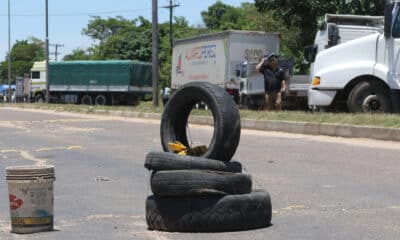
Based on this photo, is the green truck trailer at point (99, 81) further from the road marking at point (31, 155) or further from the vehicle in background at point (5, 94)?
the road marking at point (31, 155)

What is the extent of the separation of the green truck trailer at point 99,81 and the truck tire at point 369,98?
106 feet

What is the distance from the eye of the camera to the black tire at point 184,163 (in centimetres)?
604

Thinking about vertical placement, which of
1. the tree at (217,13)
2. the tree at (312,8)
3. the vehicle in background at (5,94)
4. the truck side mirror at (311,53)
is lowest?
the vehicle in background at (5,94)

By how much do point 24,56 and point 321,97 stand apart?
124996 millimetres

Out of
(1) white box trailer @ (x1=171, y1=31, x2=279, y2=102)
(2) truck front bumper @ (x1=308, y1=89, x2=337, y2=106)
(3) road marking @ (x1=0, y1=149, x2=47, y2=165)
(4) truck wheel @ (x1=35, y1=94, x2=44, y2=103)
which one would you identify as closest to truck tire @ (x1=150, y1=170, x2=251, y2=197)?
(3) road marking @ (x1=0, y1=149, x2=47, y2=165)

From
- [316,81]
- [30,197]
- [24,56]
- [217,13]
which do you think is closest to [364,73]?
[316,81]

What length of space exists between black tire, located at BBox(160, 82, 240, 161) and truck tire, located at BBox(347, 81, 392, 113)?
33.8 feet

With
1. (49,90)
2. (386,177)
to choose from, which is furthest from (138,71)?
(386,177)

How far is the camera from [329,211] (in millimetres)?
6875

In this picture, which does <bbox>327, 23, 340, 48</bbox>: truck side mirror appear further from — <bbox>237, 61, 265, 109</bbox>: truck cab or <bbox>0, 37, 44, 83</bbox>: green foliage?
<bbox>0, 37, 44, 83</bbox>: green foliage

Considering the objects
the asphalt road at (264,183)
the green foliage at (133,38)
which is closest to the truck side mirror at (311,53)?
the asphalt road at (264,183)

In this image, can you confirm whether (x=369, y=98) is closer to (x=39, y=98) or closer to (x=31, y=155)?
(x=31, y=155)

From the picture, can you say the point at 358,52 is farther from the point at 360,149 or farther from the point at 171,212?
the point at 171,212

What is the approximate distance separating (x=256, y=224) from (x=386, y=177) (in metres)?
3.64
